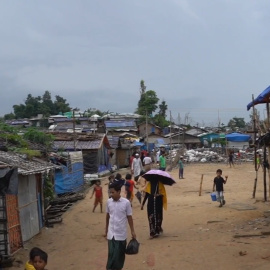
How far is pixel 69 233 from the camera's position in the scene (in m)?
12.8

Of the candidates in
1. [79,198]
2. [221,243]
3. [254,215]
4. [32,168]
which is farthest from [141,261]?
[79,198]

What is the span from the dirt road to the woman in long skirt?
11.0 inches

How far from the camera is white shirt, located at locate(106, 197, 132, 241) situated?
6.85m

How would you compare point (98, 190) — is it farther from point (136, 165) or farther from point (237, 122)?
point (237, 122)

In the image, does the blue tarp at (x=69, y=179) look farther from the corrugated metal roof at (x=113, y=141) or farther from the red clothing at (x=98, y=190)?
the corrugated metal roof at (x=113, y=141)

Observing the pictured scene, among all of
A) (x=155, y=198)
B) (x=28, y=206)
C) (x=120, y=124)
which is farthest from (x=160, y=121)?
(x=155, y=198)

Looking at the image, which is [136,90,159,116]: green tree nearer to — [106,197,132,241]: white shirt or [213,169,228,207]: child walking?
[213,169,228,207]: child walking

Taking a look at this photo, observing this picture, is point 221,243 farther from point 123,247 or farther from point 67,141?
point 67,141

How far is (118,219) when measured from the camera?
687 cm

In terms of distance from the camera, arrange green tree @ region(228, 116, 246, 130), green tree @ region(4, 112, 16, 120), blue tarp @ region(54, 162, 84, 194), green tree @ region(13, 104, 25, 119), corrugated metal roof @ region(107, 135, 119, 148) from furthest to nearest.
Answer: green tree @ region(228, 116, 246, 130), green tree @ region(13, 104, 25, 119), green tree @ region(4, 112, 16, 120), corrugated metal roof @ region(107, 135, 119, 148), blue tarp @ region(54, 162, 84, 194)

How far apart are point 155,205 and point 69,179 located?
37.9 feet

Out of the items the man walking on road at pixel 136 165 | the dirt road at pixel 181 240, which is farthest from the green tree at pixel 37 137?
the dirt road at pixel 181 240

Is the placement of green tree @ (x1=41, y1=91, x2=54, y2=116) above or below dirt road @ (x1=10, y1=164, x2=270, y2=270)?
above

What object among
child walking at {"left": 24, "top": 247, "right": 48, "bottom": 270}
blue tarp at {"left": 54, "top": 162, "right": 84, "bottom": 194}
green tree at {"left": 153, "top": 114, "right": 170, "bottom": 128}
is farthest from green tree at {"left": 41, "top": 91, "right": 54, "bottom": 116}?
child walking at {"left": 24, "top": 247, "right": 48, "bottom": 270}
